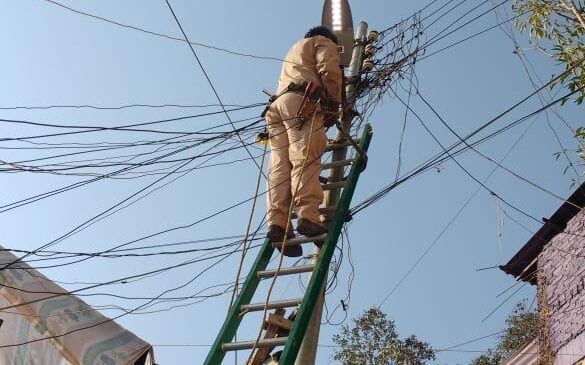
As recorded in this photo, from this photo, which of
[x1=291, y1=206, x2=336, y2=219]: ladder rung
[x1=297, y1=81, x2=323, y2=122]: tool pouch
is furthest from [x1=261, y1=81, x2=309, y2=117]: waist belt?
[x1=291, y1=206, x2=336, y2=219]: ladder rung

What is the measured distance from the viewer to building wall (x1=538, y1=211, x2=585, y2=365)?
766cm

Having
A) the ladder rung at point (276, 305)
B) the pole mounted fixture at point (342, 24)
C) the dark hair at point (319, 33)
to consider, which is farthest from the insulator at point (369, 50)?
the ladder rung at point (276, 305)

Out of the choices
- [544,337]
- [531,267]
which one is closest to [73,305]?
[544,337]

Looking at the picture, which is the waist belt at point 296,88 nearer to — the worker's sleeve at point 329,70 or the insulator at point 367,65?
the worker's sleeve at point 329,70

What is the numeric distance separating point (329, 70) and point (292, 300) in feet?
6.19

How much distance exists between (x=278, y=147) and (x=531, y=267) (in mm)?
5790

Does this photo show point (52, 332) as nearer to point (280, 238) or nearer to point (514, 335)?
point (280, 238)

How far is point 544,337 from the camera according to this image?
27.4ft

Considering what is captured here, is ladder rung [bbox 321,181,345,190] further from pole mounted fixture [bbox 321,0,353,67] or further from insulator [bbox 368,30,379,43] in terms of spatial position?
insulator [bbox 368,30,379,43]

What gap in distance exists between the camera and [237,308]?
14.4 ft

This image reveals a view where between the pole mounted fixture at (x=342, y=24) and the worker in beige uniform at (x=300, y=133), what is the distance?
0.89 metres

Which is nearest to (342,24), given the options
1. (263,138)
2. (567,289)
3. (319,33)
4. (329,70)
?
(319,33)

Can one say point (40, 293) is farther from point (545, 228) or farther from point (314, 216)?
point (545, 228)

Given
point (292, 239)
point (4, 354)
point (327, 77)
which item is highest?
point (327, 77)
